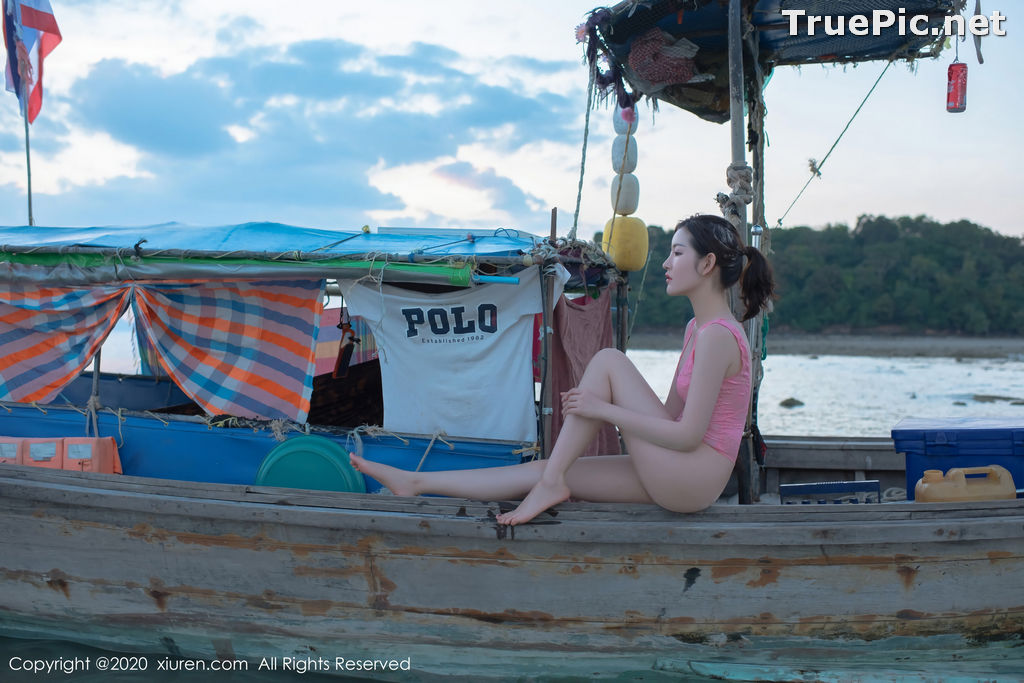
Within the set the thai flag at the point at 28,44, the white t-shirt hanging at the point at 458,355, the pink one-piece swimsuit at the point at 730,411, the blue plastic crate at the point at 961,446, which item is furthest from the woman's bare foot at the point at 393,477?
the thai flag at the point at 28,44

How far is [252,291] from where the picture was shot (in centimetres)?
461

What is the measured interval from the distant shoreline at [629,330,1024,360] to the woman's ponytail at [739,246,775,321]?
35.1 m

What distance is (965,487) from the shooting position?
3.60 m

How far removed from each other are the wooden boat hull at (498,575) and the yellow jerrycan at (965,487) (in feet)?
0.83

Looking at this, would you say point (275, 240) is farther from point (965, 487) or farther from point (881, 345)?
point (881, 345)

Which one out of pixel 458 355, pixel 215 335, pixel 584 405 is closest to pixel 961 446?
pixel 584 405

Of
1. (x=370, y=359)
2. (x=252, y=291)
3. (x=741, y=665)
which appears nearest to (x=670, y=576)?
(x=741, y=665)

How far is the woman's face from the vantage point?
320cm

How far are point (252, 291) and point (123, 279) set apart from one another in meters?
0.75

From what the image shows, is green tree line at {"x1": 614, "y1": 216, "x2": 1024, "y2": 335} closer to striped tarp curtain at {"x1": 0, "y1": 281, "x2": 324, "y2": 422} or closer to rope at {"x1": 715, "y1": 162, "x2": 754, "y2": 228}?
rope at {"x1": 715, "y1": 162, "x2": 754, "y2": 228}

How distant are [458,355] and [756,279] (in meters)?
1.87

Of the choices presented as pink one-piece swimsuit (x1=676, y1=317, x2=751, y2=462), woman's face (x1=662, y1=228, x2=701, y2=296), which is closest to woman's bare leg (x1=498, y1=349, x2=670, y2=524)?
pink one-piece swimsuit (x1=676, y1=317, x2=751, y2=462)

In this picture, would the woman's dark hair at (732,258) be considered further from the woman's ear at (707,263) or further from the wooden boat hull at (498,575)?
the wooden boat hull at (498,575)

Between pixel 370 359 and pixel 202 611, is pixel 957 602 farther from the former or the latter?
pixel 370 359
